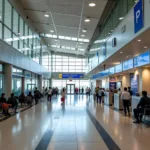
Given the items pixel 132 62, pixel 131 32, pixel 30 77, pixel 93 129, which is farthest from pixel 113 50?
pixel 30 77

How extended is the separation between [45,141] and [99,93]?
14276 millimetres

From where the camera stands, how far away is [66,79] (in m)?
45.7

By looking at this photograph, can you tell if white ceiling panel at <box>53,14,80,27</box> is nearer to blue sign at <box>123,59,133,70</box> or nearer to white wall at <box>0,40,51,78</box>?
white wall at <box>0,40,51,78</box>

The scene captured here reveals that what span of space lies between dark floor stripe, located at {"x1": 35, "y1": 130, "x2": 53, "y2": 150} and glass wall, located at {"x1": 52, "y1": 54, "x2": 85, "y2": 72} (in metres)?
37.7

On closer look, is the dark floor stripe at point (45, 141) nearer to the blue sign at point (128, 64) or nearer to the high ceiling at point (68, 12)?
the blue sign at point (128, 64)

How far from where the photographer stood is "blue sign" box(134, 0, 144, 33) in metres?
7.35

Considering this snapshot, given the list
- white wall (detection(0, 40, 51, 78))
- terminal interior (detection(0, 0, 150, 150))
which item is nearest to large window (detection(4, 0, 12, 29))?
terminal interior (detection(0, 0, 150, 150))

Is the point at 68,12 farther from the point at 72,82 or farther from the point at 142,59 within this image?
the point at 72,82

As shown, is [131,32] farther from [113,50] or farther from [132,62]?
[132,62]

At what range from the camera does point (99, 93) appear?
65.2ft

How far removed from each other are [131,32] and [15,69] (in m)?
10.5

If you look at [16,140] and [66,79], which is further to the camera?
[66,79]

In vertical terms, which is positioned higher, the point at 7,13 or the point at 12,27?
the point at 7,13

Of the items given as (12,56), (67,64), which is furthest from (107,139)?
(67,64)
